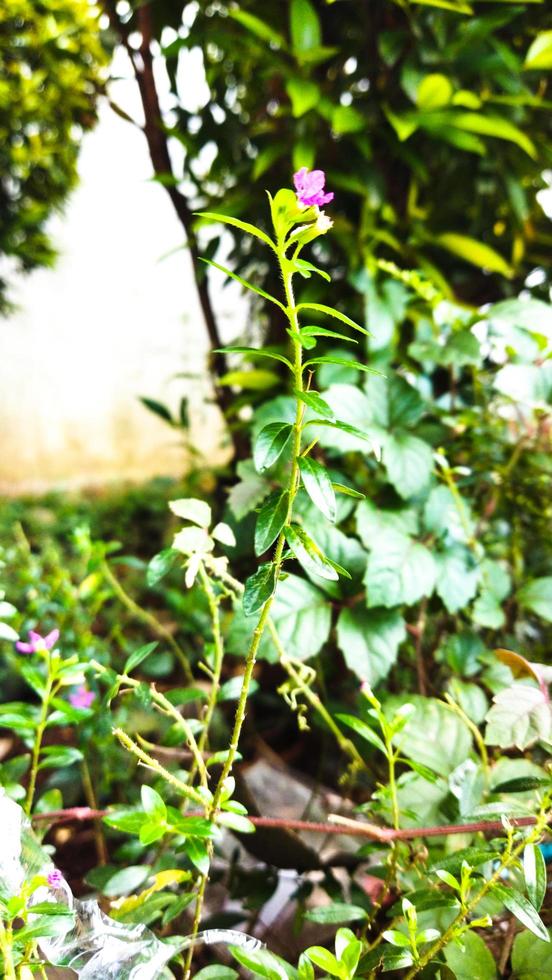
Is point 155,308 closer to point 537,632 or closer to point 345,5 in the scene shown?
point 345,5

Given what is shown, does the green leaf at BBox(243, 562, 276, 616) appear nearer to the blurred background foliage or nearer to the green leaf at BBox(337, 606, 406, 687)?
the green leaf at BBox(337, 606, 406, 687)

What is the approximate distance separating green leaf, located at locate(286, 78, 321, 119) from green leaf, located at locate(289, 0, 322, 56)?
4cm

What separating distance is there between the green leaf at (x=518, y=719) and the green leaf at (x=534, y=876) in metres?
0.09

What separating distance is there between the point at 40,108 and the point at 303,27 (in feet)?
3.07

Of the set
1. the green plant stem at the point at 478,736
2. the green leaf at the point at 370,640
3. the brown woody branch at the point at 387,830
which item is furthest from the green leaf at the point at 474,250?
the brown woody branch at the point at 387,830

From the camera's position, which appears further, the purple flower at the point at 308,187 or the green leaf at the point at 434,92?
the green leaf at the point at 434,92

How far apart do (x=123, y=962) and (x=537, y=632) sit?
0.88 metres

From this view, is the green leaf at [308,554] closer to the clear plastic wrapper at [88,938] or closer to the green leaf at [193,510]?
the green leaf at [193,510]

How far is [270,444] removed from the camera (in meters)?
0.46

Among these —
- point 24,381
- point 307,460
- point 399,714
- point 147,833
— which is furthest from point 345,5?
point 24,381

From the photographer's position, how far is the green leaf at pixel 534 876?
48cm

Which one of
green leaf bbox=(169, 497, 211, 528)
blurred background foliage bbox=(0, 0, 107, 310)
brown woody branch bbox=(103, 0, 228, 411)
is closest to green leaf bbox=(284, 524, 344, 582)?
green leaf bbox=(169, 497, 211, 528)

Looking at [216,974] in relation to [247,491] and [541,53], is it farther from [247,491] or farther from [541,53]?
[541,53]

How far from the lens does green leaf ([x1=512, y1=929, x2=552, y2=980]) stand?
53 centimetres
